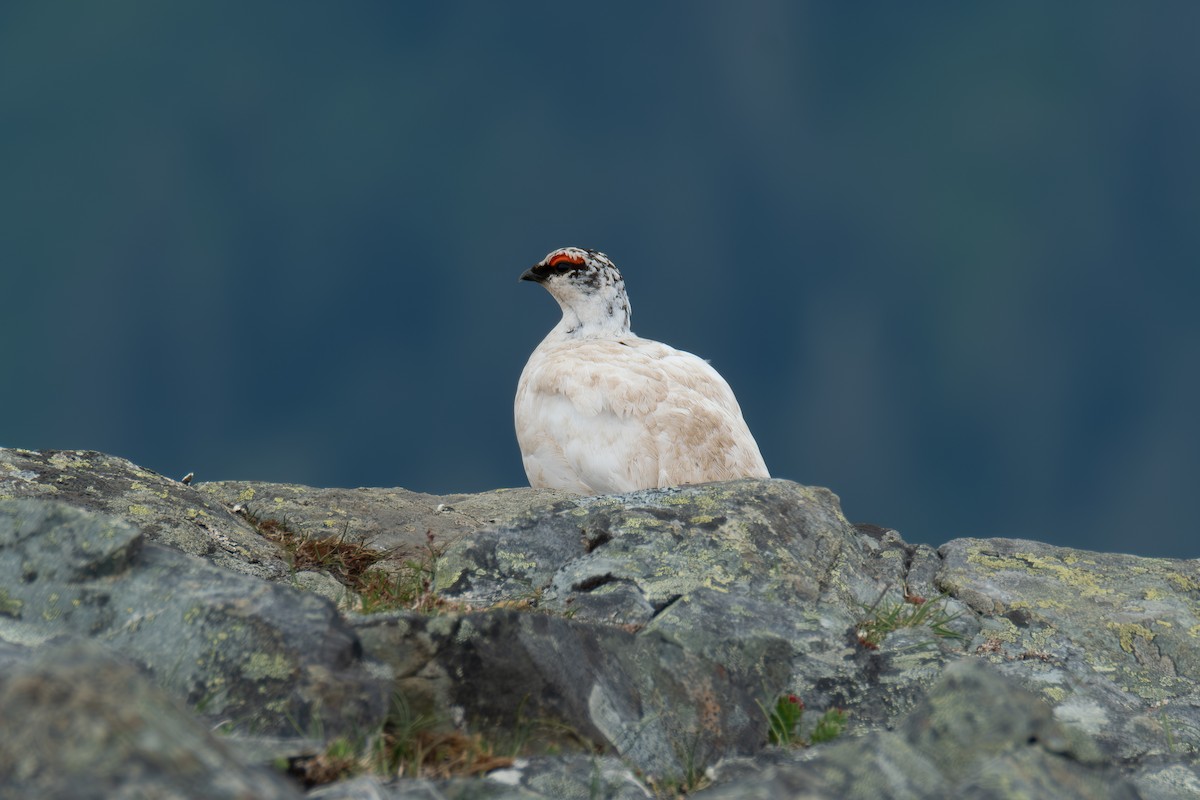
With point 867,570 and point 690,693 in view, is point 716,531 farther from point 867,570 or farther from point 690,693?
point 690,693

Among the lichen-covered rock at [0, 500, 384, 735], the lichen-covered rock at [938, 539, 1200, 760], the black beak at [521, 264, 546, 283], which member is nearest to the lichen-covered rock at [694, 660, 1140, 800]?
the lichen-covered rock at [0, 500, 384, 735]

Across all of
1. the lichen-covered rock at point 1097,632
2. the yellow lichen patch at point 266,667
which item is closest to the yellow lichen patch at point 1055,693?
the lichen-covered rock at point 1097,632

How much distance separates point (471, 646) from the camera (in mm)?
4164

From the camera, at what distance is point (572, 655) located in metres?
4.34

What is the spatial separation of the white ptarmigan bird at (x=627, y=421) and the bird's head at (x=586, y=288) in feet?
2.08

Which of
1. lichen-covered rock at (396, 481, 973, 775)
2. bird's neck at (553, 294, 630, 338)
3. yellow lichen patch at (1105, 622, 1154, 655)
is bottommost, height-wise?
Result: yellow lichen patch at (1105, 622, 1154, 655)

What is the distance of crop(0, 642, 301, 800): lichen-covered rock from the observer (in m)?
2.23

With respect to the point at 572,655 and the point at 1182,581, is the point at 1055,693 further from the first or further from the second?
the point at 1182,581

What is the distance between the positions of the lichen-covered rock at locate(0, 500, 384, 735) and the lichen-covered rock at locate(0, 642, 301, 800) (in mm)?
1373

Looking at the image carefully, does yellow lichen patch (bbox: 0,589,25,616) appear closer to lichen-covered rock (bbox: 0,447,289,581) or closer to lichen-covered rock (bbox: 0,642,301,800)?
lichen-covered rock (bbox: 0,642,301,800)

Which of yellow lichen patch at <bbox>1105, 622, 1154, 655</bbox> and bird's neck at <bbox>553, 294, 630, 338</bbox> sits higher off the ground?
bird's neck at <bbox>553, 294, 630, 338</bbox>

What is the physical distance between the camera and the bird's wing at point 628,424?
31.1ft

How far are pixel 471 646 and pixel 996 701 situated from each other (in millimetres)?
1815

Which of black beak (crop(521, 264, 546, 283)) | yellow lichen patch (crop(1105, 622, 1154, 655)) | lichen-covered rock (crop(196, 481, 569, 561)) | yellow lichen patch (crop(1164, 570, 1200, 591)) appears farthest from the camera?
black beak (crop(521, 264, 546, 283))
